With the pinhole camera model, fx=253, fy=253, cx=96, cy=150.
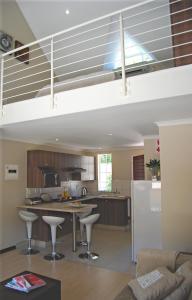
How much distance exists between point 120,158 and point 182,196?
14.0ft

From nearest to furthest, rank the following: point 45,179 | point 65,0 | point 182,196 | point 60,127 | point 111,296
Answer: point 111,296 → point 182,196 → point 60,127 → point 65,0 → point 45,179

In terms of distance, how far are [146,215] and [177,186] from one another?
94cm

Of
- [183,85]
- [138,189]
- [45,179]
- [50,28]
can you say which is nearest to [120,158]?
[45,179]

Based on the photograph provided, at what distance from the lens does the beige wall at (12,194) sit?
5359 mm

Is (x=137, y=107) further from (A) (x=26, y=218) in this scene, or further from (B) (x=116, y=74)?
(A) (x=26, y=218)

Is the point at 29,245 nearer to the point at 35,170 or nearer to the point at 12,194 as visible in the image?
Result: the point at 12,194

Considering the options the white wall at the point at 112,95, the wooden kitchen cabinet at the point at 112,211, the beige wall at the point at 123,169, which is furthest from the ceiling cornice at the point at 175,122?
the beige wall at the point at 123,169

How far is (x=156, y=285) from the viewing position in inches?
82.5

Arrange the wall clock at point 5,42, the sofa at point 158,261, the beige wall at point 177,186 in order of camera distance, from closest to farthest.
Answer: the sofa at point 158,261, the beige wall at point 177,186, the wall clock at point 5,42

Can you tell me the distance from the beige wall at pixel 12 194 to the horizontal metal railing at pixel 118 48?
1.09m

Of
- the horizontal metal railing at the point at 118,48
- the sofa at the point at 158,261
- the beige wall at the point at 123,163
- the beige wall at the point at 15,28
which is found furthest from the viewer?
the beige wall at the point at 123,163

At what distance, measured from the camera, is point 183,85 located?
8.46 feet

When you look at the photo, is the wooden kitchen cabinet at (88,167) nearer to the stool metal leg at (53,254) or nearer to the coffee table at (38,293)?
the stool metal leg at (53,254)

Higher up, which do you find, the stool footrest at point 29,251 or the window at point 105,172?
the window at point 105,172
